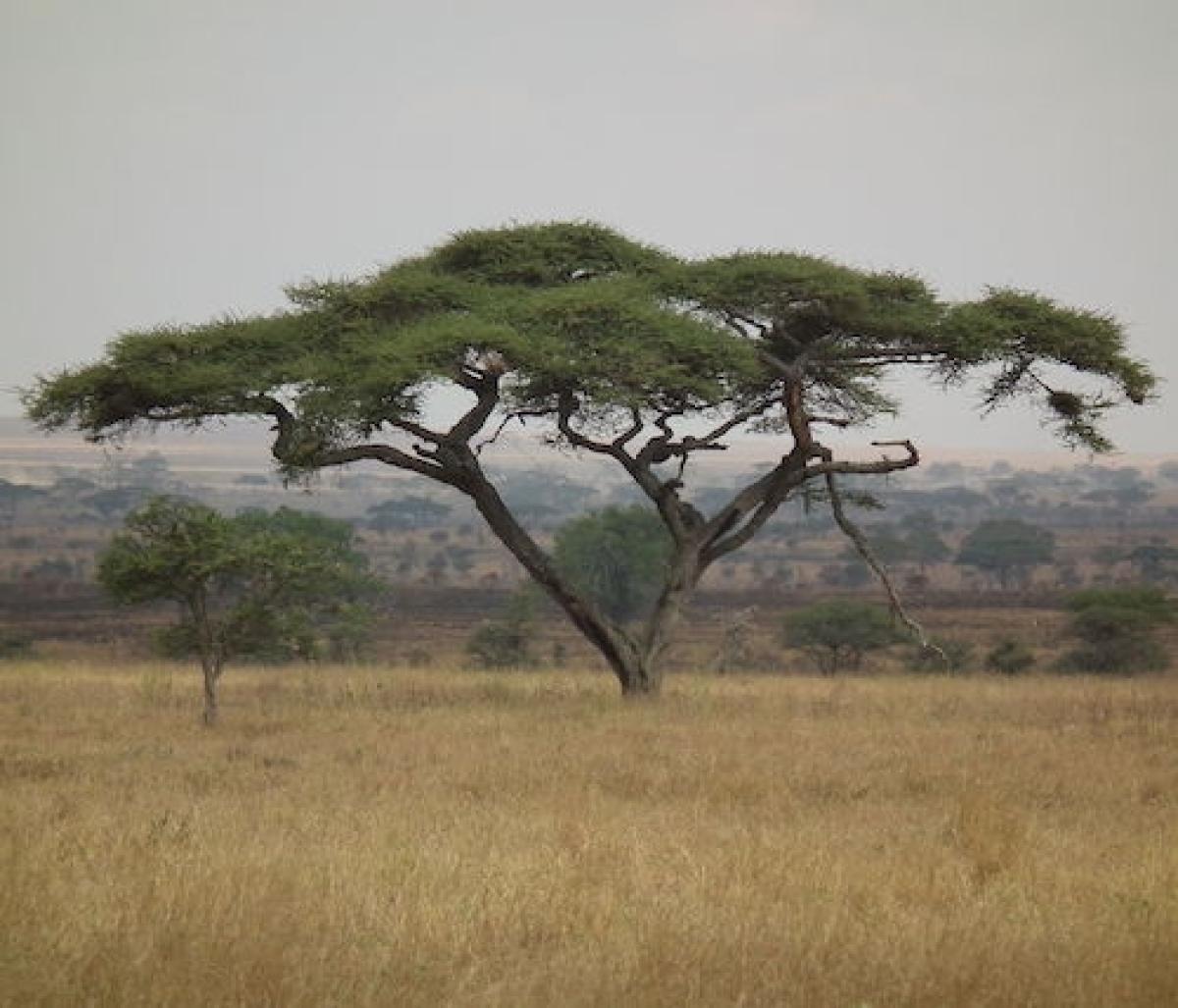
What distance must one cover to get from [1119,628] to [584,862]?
36.8 metres

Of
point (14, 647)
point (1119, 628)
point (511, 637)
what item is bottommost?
point (14, 647)

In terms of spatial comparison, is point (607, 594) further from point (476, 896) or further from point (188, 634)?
point (476, 896)

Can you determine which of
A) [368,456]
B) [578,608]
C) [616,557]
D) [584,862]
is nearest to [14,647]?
[616,557]

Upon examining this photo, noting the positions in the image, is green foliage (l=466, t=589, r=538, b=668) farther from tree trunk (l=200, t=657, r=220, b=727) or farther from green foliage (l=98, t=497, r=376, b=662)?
tree trunk (l=200, t=657, r=220, b=727)

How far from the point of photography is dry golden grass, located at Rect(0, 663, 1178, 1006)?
20.1ft

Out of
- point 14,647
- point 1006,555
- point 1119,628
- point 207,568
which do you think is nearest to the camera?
point 207,568

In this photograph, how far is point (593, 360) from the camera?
20.0 meters

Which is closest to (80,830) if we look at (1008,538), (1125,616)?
(1125,616)

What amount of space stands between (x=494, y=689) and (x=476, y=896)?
51.3 feet

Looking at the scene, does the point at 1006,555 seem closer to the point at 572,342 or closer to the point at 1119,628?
the point at 1119,628

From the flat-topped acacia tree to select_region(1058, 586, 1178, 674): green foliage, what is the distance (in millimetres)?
20991

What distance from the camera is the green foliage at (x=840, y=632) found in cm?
4534

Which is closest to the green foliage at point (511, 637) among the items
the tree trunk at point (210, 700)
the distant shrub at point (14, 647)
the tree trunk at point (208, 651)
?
the distant shrub at point (14, 647)

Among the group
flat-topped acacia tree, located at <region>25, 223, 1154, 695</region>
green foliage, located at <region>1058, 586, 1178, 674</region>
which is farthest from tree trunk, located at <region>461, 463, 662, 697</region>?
green foliage, located at <region>1058, 586, 1178, 674</region>
